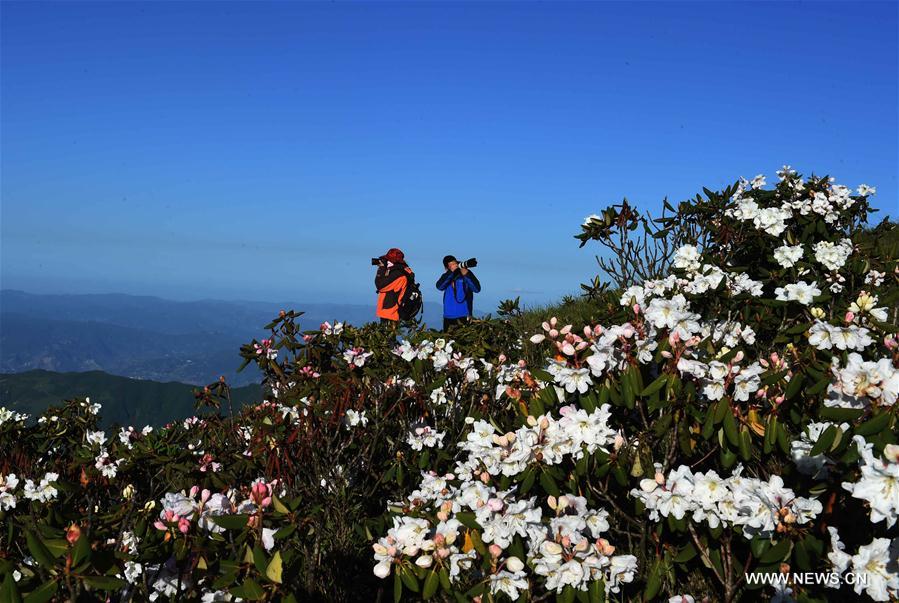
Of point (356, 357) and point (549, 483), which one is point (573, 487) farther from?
point (356, 357)

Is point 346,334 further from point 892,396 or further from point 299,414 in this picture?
point 892,396

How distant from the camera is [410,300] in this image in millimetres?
10289

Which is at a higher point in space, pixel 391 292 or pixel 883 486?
pixel 391 292

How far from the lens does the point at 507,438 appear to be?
2.84 m

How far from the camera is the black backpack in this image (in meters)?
10.1

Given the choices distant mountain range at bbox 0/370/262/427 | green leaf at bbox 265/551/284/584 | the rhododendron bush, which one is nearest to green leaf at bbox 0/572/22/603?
the rhododendron bush

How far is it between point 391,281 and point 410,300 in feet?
1.57

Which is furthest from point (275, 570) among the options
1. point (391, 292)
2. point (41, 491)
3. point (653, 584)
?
point (391, 292)

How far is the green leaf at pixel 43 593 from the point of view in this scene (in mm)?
1738

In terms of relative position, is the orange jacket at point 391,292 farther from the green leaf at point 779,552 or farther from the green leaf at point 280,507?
the green leaf at point 779,552

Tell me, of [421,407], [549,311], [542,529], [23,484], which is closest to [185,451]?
[23,484]

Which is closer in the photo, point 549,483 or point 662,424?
point 549,483

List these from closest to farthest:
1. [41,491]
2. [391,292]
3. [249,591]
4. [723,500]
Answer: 1. [249,591]
2. [723,500]
3. [41,491]
4. [391,292]

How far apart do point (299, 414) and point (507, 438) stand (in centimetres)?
218
